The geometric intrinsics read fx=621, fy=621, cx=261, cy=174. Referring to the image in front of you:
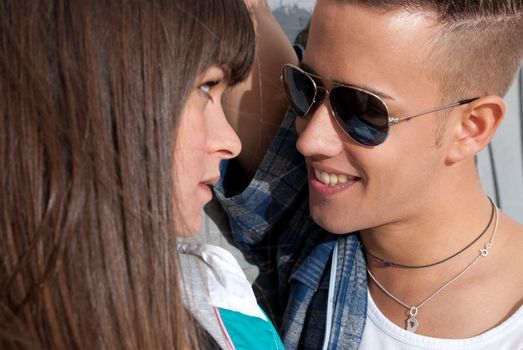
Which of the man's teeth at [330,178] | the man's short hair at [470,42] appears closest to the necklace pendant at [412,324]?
the man's teeth at [330,178]

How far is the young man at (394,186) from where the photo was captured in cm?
149

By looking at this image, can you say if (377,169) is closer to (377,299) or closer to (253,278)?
(377,299)

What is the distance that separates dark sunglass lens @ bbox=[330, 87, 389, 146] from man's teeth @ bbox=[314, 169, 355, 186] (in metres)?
0.14

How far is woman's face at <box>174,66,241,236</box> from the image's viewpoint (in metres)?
1.09

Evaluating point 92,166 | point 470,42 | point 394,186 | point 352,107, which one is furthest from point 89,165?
point 470,42

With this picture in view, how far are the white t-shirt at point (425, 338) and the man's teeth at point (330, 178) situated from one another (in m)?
0.36

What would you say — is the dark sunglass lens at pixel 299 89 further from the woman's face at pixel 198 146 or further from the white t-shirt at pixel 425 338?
the white t-shirt at pixel 425 338

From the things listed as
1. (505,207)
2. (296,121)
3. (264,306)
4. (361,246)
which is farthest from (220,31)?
(505,207)

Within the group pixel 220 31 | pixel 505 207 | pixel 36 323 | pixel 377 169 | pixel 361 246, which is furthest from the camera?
pixel 505 207

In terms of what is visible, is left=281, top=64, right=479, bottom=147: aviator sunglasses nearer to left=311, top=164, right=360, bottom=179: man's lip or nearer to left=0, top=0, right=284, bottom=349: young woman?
left=311, top=164, right=360, bottom=179: man's lip

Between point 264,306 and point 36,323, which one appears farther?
point 264,306

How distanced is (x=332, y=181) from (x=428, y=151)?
255 millimetres

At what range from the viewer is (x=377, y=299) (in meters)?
1.76

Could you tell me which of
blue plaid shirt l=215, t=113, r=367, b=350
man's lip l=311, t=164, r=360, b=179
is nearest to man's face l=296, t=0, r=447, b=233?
man's lip l=311, t=164, r=360, b=179
